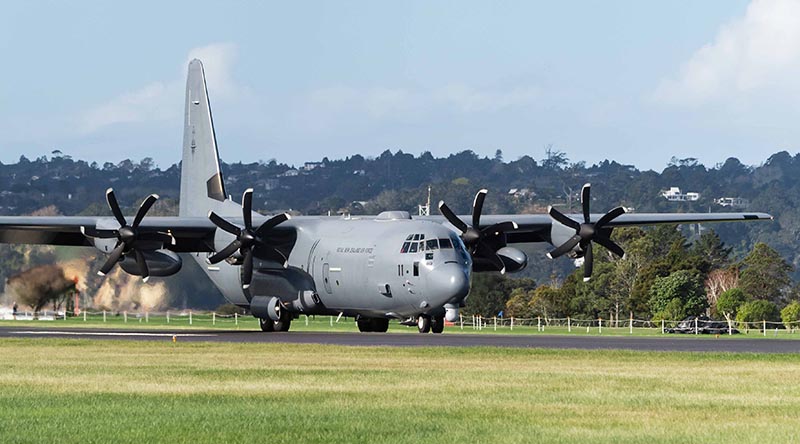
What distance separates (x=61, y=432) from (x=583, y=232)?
34454mm

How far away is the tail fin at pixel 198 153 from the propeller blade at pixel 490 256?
12039 mm

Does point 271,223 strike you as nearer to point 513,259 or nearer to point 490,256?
point 490,256

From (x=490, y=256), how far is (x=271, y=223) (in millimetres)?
7526

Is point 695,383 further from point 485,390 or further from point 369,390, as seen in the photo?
point 369,390

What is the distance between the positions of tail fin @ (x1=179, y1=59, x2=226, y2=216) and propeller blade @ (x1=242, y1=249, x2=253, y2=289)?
831cm

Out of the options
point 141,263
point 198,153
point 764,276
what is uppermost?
point 198,153

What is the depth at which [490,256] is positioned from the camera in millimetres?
49875

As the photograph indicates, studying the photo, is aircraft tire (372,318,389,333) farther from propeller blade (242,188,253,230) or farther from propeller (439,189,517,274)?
propeller blade (242,188,253,230)

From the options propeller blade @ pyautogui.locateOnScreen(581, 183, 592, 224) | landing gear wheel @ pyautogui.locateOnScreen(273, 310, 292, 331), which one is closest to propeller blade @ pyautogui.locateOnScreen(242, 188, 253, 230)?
landing gear wheel @ pyautogui.locateOnScreen(273, 310, 292, 331)

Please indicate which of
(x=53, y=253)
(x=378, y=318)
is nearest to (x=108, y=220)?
(x=378, y=318)

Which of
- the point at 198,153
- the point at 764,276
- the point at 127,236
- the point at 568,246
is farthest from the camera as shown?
the point at 764,276

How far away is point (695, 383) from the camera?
25.5 m

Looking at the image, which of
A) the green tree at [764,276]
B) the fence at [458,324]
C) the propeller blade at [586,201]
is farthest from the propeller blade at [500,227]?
the green tree at [764,276]

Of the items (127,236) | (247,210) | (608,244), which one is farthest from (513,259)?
(127,236)
